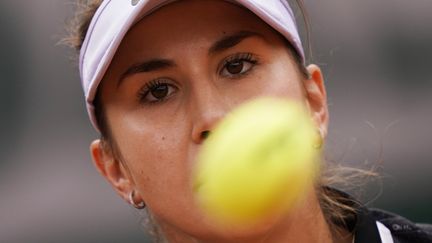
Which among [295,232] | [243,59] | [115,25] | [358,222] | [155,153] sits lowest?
[358,222]

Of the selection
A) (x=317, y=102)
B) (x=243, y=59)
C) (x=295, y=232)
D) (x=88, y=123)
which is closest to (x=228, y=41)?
(x=243, y=59)

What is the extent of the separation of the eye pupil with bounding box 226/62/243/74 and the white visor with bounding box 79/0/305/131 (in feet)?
0.34

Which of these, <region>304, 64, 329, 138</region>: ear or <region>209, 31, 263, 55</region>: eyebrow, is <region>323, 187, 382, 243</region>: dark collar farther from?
<region>209, 31, 263, 55</region>: eyebrow

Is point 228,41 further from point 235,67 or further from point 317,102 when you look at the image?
point 317,102

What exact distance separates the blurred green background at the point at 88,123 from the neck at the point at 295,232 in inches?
42.7

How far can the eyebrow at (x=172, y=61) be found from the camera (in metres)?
1.55

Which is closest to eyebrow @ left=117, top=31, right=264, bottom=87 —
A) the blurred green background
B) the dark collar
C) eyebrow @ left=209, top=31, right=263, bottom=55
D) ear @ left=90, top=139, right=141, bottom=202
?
eyebrow @ left=209, top=31, right=263, bottom=55

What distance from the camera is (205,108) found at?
57.7 inches

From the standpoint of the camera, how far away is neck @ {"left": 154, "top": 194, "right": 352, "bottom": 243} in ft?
5.02

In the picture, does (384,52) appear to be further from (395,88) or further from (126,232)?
(126,232)

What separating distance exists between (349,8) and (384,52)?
0.67 feet

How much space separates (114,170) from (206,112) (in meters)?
0.43

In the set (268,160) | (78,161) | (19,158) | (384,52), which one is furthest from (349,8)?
(268,160)

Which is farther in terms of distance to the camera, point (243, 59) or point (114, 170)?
point (114, 170)
